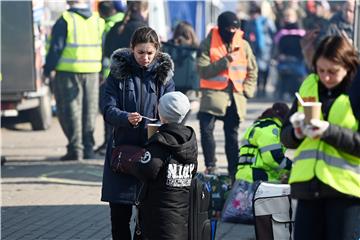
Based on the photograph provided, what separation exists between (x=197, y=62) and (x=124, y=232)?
417 cm

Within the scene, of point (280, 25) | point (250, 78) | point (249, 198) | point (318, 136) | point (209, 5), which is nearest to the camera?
point (318, 136)

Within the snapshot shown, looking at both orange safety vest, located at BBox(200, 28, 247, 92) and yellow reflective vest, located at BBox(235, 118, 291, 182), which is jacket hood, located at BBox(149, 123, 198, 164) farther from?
orange safety vest, located at BBox(200, 28, 247, 92)

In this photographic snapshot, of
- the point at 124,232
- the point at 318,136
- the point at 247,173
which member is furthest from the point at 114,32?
the point at 318,136

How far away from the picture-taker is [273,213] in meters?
7.55

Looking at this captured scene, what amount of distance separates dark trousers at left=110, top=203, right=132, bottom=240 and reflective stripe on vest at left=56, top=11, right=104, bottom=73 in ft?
19.2

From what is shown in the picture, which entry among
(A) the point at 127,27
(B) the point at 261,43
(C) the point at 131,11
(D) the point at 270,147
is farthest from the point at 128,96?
(B) the point at 261,43

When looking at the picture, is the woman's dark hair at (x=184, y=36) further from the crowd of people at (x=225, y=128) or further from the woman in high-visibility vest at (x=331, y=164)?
the woman in high-visibility vest at (x=331, y=164)

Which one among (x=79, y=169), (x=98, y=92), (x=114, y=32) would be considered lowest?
(x=79, y=169)

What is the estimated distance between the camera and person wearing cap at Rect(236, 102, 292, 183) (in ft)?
27.5

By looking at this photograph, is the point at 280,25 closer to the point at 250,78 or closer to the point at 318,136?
the point at 250,78

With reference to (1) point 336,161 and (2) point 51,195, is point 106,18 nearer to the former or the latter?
(2) point 51,195

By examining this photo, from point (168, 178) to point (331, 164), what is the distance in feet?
4.35

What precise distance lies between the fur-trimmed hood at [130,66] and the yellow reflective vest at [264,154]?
1.75m

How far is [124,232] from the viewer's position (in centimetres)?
678
